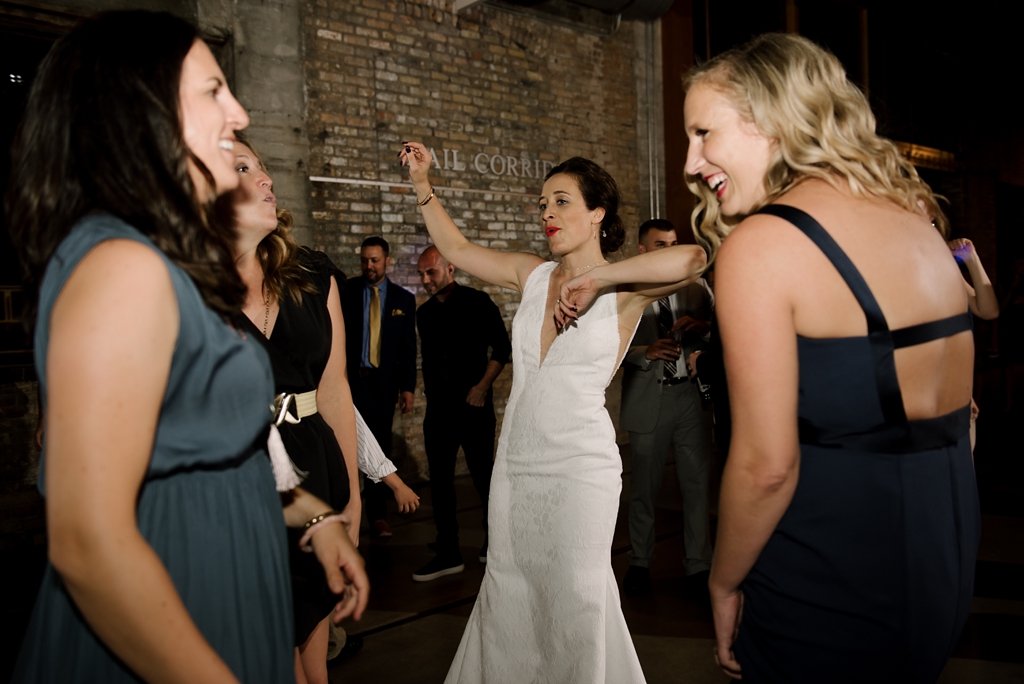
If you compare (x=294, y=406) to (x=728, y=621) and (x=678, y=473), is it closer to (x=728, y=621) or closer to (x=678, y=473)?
(x=728, y=621)

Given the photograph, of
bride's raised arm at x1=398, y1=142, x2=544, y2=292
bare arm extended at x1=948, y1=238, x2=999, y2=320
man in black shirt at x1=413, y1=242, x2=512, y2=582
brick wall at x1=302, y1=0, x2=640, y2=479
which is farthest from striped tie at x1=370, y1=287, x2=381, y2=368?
bare arm extended at x1=948, y1=238, x2=999, y2=320

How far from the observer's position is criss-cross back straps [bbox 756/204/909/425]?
4.02 feet

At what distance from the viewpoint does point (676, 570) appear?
4527mm

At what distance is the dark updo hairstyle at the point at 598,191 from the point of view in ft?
10.1

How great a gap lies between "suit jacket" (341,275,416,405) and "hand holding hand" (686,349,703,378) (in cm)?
221

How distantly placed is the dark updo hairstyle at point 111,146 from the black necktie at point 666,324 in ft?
11.8

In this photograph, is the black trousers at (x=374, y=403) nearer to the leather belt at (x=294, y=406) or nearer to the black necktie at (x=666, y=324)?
the black necktie at (x=666, y=324)

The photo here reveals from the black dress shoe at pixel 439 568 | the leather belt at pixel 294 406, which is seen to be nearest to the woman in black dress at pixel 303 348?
the leather belt at pixel 294 406

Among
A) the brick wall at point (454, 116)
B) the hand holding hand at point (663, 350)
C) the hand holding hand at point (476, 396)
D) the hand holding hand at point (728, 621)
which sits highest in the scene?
the brick wall at point (454, 116)

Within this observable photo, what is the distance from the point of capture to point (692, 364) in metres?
4.35

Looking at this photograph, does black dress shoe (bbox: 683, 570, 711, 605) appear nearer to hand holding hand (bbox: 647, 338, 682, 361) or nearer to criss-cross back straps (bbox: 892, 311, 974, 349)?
hand holding hand (bbox: 647, 338, 682, 361)

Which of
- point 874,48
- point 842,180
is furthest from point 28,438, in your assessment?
point 874,48

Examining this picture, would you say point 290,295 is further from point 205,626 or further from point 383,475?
point 205,626

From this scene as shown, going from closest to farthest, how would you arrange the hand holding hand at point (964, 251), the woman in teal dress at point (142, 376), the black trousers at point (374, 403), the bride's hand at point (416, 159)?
1. the woman in teal dress at point (142, 376)
2. the bride's hand at point (416, 159)
3. the hand holding hand at point (964, 251)
4. the black trousers at point (374, 403)
